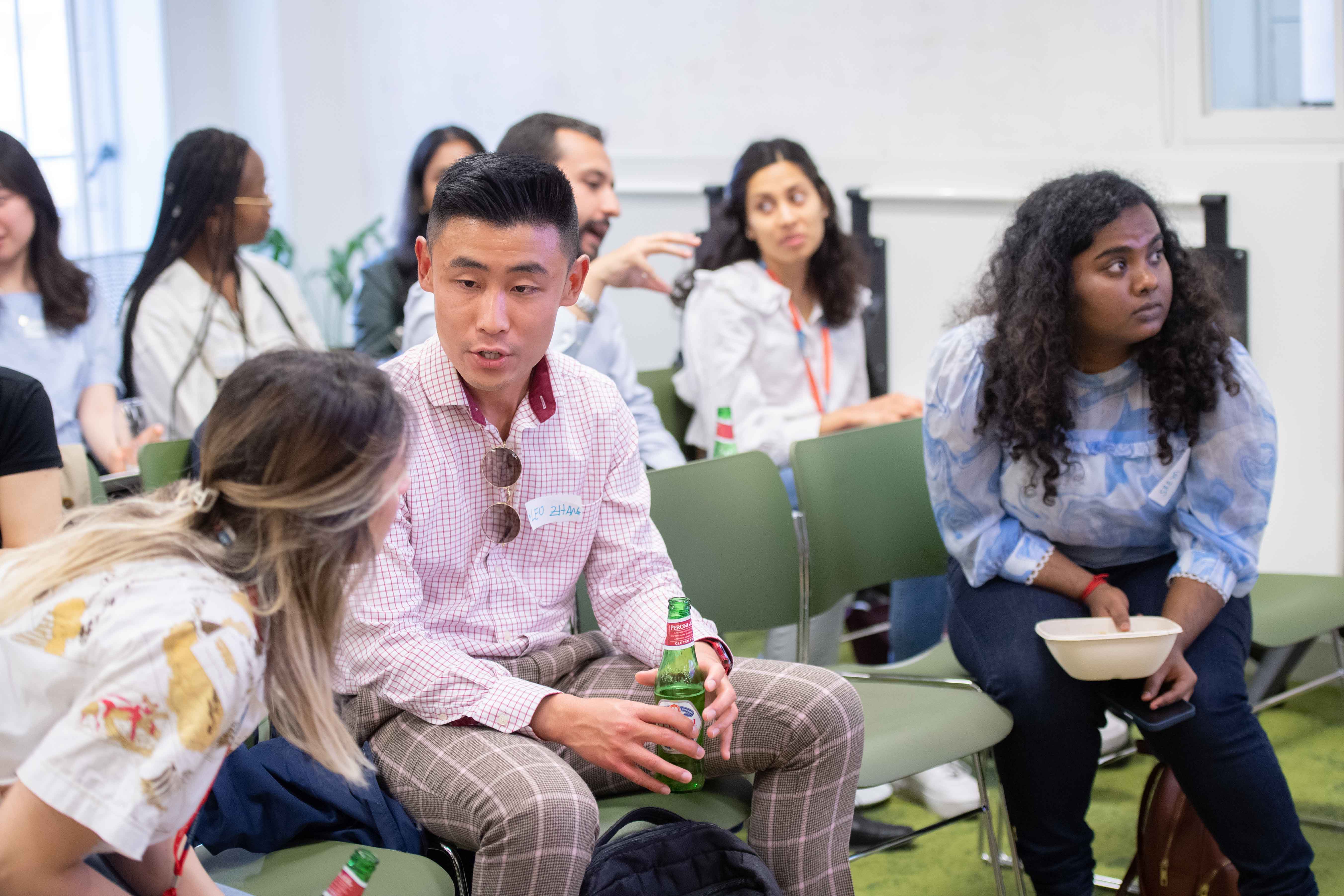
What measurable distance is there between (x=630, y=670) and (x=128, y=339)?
2047mm

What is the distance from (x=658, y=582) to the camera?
1729 mm

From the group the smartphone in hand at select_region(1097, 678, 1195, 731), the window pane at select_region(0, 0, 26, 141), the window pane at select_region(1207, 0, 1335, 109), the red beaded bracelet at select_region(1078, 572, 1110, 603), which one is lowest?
the smartphone in hand at select_region(1097, 678, 1195, 731)

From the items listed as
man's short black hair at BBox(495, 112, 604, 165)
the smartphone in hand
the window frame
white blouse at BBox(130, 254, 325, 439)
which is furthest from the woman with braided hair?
the window frame

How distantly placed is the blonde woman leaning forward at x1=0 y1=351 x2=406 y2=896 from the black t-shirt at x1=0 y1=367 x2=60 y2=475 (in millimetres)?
586

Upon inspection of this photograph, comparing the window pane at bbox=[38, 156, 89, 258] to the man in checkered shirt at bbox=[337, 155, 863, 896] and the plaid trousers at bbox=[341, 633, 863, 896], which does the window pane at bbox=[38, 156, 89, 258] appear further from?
the plaid trousers at bbox=[341, 633, 863, 896]

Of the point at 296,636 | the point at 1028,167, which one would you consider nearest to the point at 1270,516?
the point at 1028,167

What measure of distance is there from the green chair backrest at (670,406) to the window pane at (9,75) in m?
3.02

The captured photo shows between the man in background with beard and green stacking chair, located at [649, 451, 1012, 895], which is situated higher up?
the man in background with beard

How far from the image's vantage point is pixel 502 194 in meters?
1.56

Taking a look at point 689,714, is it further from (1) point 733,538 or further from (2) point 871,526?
(2) point 871,526

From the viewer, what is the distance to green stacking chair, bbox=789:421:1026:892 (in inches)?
86.6

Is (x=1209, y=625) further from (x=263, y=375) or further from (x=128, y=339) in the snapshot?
(x=128, y=339)

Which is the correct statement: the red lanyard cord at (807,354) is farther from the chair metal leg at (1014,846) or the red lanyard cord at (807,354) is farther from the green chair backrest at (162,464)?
Result: the green chair backrest at (162,464)

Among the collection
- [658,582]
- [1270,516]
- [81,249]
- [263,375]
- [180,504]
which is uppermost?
[81,249]
